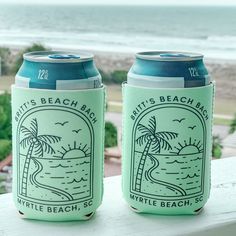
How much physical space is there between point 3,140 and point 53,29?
3782 millimetres

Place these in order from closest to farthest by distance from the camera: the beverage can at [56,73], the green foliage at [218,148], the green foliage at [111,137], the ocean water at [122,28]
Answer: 1. the beverage can at [56,73]
2. the green foliage at [111,137]
3. the green foliage at [218,148]
4. the ocean water at [122,28]

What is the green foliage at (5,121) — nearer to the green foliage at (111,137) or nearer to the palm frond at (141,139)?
the green foliage at (111,137)

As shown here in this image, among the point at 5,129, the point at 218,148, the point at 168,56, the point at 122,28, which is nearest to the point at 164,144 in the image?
the point at 168,56

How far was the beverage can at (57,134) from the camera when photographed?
59 centimetres

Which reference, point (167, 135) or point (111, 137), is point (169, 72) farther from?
point (111, 137)

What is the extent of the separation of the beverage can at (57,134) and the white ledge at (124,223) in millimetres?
15

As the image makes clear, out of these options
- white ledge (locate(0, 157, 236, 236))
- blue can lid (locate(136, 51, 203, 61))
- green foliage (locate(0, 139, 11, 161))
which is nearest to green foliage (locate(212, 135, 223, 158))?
green foliage (locate(0, 139, 11, 161))

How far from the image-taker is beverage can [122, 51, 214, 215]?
613 mm

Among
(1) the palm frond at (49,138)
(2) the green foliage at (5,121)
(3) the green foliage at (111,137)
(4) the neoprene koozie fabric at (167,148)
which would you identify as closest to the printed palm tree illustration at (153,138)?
(4) the neoprene koozie fabric at (167,148)

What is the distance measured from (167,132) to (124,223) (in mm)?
135

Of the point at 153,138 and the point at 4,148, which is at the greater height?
the point at 153,138

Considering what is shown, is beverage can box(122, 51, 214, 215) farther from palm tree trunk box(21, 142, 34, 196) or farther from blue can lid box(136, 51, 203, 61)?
palm tree trunk box(21, 142, 34, 196)

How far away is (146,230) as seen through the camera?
0.65 m

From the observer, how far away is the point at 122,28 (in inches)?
249
